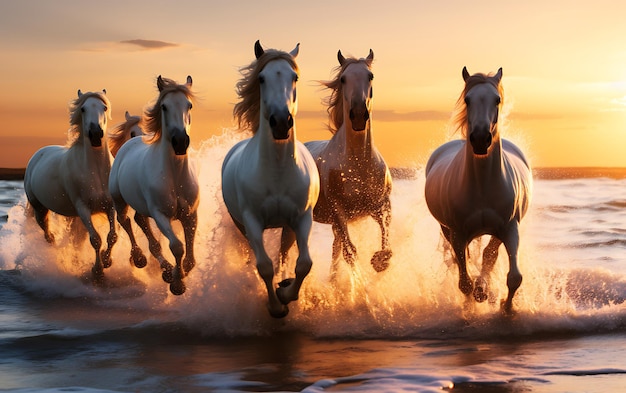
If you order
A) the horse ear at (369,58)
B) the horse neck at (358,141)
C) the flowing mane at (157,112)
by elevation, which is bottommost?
the horse neck at (358,141)

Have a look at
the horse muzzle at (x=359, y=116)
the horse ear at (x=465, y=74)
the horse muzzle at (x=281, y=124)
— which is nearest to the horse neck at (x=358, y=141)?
the horse muzzle at (x=359, y=116)

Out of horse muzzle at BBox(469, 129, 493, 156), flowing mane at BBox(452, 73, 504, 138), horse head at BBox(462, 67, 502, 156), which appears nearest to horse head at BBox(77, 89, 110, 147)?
flowing mane at BBox(452, 73, 504, 138)

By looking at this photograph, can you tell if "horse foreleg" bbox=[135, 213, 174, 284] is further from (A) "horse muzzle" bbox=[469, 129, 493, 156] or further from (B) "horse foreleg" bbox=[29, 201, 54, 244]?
(A) "horse muzzle" bbox=[469, 129, 493, 156]

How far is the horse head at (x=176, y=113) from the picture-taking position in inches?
336

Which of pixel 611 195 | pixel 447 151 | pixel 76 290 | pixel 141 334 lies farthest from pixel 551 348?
pixel 611 195

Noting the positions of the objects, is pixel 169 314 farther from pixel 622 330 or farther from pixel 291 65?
pixel 622 330

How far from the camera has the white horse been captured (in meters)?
7.08

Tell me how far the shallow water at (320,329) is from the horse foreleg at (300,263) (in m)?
0.42

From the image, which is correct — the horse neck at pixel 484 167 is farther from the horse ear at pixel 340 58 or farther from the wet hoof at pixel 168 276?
the wet hoof at pixel 168 276

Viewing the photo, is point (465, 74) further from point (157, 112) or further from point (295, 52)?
point (157, 112)

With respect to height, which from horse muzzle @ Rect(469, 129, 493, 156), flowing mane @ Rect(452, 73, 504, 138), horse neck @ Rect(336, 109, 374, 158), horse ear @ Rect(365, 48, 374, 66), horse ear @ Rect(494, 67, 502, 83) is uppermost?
horse ear @ Rect(365, 48, 374, 66)

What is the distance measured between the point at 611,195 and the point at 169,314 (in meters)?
27.1

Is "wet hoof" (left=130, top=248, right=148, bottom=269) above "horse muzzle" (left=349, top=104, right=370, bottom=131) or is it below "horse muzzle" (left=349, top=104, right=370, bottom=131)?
below

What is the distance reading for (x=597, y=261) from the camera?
14797 mm
